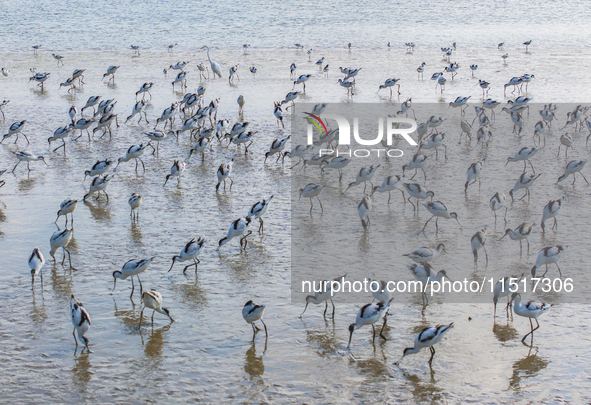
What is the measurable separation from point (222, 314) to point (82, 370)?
1.81 metres

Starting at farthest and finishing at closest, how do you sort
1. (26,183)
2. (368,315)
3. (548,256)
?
(26,183)
(548,256)
(368,315)

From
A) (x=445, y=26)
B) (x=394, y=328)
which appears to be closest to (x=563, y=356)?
(x=394, y=328)

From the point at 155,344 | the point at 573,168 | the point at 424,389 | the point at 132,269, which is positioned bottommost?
the point at 424,389

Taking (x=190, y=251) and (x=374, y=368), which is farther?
(x=190, y=251)

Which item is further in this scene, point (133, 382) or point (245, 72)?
point (245, 72)

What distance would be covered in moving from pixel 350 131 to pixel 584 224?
7.08 m

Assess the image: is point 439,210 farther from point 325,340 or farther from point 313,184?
point 325,340

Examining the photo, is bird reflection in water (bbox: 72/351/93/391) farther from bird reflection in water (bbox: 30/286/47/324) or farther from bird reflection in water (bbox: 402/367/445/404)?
bird reflection in water (bbox: 402/367/445/404)

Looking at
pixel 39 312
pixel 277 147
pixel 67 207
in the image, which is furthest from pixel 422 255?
pixel 277 147

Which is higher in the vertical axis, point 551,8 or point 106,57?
point 551,8

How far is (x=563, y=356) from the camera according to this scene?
717cm

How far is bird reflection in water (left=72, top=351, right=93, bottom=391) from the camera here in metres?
6.74

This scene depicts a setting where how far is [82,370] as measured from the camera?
6.94 metres

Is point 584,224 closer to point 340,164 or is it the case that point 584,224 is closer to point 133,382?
point 340,164
